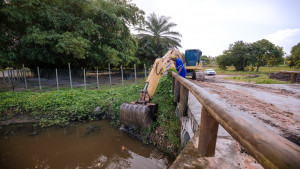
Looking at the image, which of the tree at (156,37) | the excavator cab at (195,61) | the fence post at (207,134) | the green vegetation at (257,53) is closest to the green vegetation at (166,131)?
the fence post at (207,134)

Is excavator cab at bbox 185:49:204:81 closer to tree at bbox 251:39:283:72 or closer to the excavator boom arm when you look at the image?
the excavator boom arm

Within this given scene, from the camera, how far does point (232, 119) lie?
85cm

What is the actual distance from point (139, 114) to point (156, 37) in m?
16.5

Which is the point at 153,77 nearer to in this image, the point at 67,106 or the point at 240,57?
the point at 67,106

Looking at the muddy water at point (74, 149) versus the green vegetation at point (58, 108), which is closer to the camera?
the muddy water at point (74, 149)

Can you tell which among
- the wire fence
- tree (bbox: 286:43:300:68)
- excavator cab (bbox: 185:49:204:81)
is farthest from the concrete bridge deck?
tree (bbox: 286:43:300:68)

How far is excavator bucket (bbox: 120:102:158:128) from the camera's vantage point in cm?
399

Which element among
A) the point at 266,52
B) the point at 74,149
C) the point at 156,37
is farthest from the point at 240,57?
the point at 74,149

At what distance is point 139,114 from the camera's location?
13.1 feet

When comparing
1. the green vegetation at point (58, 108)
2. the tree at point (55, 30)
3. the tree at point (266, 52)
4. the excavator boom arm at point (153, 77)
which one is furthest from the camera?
the tree at point (266, 52)

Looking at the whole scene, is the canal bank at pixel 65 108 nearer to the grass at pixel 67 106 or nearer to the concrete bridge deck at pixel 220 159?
the grass at pixel 67 106

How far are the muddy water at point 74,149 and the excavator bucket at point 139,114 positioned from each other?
23.7 inches

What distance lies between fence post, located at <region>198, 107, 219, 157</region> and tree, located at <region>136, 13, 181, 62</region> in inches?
708

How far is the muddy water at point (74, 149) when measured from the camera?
Answer: 3.40 metres
